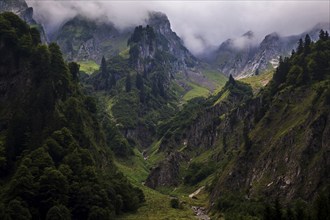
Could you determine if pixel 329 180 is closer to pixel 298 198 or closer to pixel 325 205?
pixel 298 198

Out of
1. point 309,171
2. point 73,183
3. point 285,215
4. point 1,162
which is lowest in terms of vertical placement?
point 285,215

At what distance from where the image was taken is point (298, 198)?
182 metres

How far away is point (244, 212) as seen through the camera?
18212 centimetres

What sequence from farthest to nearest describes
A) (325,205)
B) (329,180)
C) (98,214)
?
(98,214)
(329,180)
(325,205)

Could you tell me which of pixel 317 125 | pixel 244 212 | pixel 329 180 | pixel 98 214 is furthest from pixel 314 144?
pixel 98 214

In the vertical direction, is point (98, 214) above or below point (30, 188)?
below

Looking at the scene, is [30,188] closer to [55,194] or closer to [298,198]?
[55,194]

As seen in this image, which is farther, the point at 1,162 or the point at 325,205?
the point at 1,162

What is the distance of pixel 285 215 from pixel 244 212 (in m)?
40.0

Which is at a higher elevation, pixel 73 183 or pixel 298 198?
pixel 73 183

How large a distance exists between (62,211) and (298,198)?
90.1 m

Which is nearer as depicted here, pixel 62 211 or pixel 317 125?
pixel 62 211

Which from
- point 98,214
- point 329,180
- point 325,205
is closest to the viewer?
point 325,205

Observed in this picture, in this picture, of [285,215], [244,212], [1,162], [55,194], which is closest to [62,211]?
[55,194]
